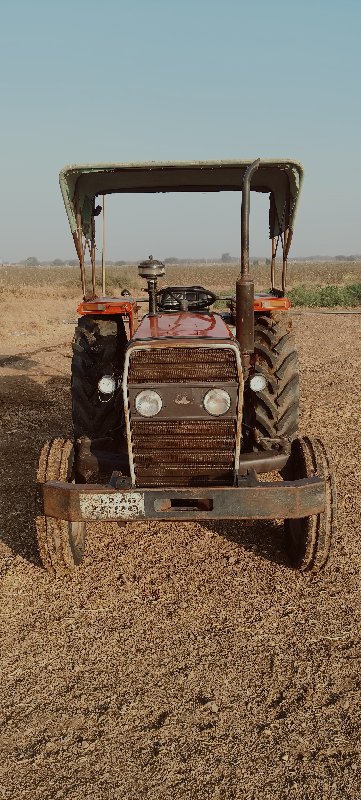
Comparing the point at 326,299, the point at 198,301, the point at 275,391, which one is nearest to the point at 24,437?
the point at 198,301

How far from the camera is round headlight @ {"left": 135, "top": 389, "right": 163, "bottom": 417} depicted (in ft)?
12.8

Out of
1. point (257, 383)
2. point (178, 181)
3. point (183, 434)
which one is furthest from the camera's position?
point (178, 181)

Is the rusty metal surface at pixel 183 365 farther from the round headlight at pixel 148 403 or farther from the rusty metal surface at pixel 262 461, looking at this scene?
the rusty metal surface at pixel 262 461

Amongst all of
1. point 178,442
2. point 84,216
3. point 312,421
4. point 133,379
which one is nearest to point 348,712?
point 178,442

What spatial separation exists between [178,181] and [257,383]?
2.59 meters

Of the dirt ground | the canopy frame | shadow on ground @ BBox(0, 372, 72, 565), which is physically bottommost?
shadow on ground @ BBox(0, 372, 72, 565)

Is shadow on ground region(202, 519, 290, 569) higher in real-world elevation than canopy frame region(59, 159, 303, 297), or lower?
lower

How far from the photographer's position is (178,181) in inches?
244

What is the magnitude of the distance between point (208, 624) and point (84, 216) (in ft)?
13.1

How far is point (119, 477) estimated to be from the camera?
4.01m

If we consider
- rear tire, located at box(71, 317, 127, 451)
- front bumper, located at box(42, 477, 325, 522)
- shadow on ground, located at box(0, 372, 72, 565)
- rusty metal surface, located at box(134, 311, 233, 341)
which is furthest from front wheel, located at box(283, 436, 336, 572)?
shadow on ground, located at box(0, 372, 72, 565)

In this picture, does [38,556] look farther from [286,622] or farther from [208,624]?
[286,622]

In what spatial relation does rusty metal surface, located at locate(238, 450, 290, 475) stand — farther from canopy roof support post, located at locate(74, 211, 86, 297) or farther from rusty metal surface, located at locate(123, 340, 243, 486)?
canopy roof support post, located at locate(74, 211, 86, 297)

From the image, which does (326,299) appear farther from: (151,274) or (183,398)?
(183,398)
